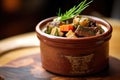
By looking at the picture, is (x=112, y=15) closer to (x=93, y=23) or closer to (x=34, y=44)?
(x=34, y=44)

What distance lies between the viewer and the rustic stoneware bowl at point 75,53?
1.25 meters

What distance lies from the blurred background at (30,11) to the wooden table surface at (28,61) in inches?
72.1

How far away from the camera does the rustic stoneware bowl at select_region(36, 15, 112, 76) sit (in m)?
1.25

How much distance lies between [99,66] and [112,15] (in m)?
2.47

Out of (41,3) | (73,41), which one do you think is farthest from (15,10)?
(73,41)

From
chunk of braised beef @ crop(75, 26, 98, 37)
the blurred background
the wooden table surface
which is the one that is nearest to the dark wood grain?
the wooden table surface

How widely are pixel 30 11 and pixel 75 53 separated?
2662mm

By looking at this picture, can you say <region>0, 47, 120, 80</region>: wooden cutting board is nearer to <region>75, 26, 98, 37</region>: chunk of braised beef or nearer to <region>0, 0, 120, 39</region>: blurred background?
<region>75, 26, 98, 37</region>: chunk of braised beef

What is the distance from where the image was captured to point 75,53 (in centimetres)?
126

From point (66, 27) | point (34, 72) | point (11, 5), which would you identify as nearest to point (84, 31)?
point (66, 27)

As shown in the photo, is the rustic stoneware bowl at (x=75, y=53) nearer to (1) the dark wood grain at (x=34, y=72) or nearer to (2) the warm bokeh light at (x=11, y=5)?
(1) the dark wood grain at (x=34, y=72)

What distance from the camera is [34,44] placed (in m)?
1.73

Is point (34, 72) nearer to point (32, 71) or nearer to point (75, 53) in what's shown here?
point (32, 71)

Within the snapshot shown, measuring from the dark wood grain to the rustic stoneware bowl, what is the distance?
0.08 feet
